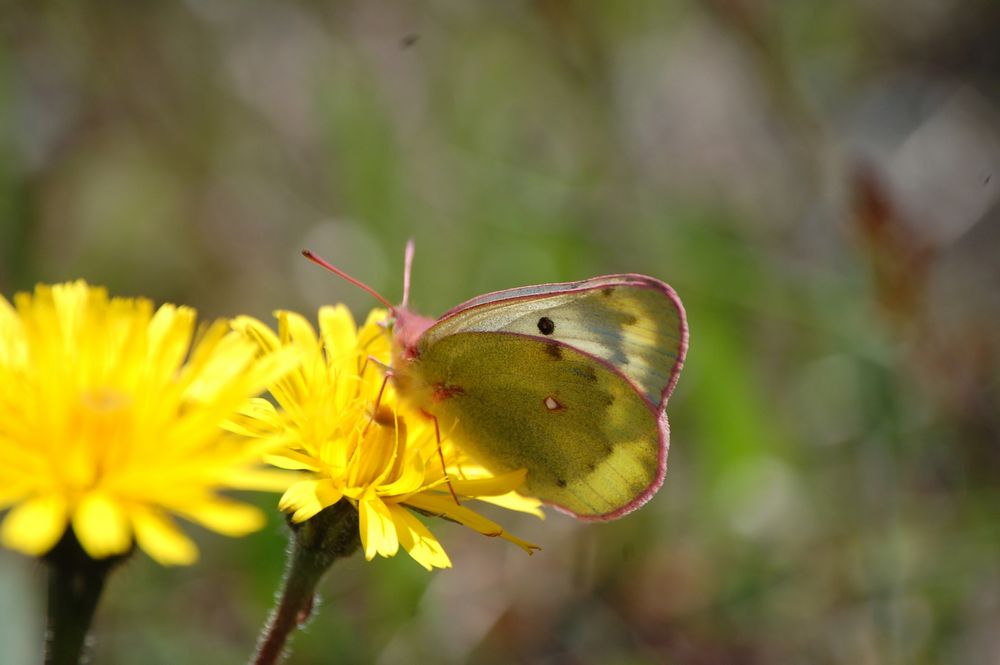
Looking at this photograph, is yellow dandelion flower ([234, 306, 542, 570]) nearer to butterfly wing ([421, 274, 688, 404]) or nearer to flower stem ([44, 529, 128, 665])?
butterfly wing ([421, 274, 688, 404])

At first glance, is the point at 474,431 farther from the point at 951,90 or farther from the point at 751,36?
the point at 951,90

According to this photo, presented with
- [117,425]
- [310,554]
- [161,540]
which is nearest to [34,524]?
[161,540]

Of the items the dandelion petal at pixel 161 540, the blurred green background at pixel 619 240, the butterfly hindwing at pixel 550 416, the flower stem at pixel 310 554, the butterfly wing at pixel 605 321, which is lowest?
the blurred green background at pixel 619 240

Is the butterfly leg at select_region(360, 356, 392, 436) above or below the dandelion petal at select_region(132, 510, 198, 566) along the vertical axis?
below

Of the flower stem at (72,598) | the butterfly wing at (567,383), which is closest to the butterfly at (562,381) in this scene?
the butterfly wing at (567,383)

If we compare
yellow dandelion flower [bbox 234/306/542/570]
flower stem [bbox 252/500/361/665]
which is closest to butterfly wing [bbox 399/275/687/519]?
yellow dandelion flower [bbox 234/306/542/570]

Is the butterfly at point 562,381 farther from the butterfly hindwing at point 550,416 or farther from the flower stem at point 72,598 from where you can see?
the flower stem at point 72,598
